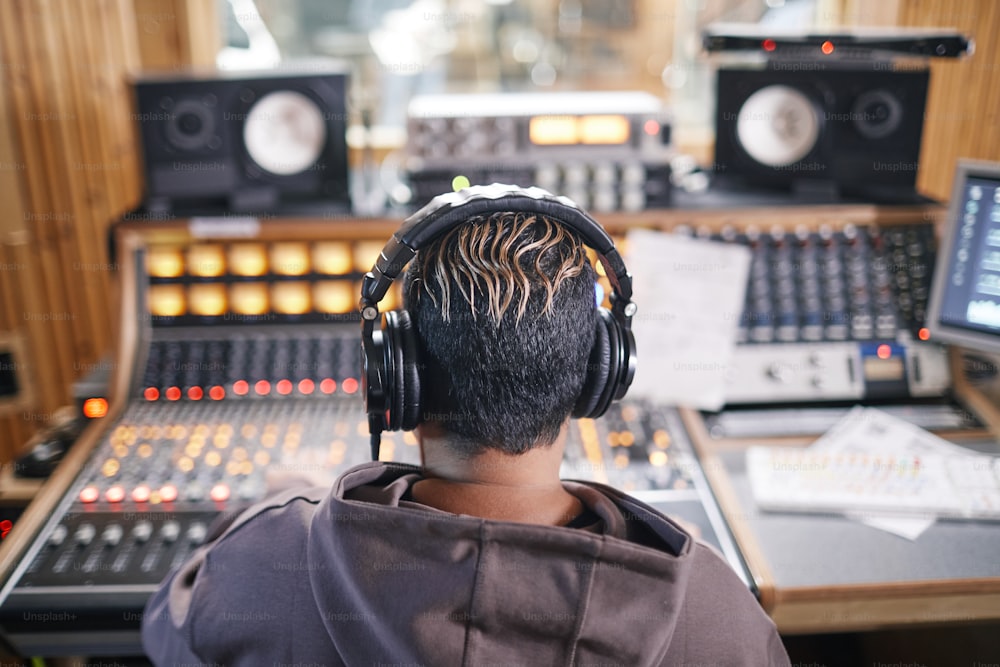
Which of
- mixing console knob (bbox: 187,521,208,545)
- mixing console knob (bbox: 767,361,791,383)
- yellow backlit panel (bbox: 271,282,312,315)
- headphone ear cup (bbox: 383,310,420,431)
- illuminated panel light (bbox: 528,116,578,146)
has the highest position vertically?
illuminated panel light (bbox: 528,116,578,146)

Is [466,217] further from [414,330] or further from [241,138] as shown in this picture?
[241,138]

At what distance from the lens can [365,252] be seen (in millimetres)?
1580

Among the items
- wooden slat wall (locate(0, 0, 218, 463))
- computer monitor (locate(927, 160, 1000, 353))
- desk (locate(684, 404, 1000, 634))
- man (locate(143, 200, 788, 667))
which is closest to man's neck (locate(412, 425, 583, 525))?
man (locate(143, 200, 788, 667))

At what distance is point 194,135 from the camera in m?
1.55

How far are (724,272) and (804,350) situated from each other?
220 mm

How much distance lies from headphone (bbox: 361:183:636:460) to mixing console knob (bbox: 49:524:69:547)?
23.0 inches

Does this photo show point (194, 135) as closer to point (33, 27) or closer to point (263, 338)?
point (263, 338)

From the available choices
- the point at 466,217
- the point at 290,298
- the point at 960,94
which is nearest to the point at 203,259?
the point at 290,298

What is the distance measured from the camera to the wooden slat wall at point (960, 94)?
2.22 m

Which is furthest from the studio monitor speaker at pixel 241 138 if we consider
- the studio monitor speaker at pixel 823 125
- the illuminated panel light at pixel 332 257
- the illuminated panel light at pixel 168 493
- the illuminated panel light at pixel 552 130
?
the studio monitor speaker at pixel 823 125

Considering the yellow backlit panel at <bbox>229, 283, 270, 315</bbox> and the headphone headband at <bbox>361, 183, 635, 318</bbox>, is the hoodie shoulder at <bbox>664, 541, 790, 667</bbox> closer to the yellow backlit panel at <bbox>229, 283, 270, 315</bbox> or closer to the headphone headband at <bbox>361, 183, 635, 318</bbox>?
the headphone headband at <bbox>361, 183, 635, 318</bbox>

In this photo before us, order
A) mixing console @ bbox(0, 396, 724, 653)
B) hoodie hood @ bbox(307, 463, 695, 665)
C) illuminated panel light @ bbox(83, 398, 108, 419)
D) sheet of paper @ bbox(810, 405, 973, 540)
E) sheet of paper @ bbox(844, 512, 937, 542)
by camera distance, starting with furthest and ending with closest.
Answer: illuminated panel light @ bbox(83, 398, 108, 419), sheet of paper @ bbox(810, 405, 973, 540), sheet of paper @ bbox(844, 512, 937, 542), mixing console @ bbox(0, 396, 724, 653), hoodie hood @ bbox(307, 463, 695, 665)

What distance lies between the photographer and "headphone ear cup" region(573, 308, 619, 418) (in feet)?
2.71

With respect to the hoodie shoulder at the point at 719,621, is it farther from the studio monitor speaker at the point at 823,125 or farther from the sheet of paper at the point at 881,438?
the studio monitor speaker at the point at 823,125
